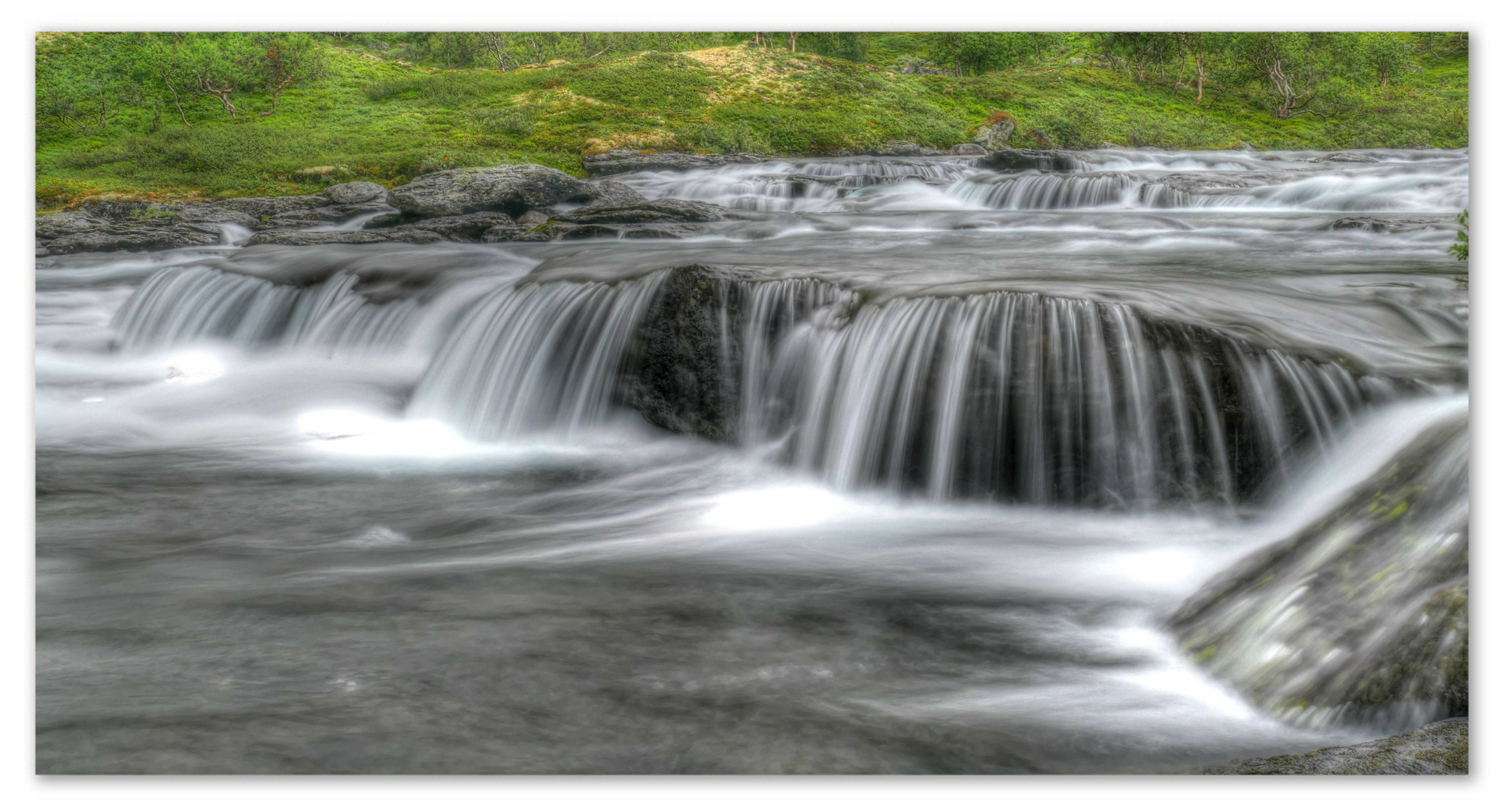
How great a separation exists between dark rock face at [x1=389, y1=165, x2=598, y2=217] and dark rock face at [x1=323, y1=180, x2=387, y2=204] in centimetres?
72

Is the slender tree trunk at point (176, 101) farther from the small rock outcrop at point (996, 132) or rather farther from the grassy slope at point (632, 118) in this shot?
the small rock outcrop at point (996, 132)

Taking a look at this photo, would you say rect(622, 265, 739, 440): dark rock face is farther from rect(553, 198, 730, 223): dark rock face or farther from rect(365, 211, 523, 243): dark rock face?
rect(365, 211, 523, 243): dark rock face

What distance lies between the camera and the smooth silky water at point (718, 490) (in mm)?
2887

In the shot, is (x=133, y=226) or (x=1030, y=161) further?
(x=1030, y=161)

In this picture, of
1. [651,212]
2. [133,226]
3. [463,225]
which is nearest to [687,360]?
[651,212]

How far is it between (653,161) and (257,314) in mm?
3565

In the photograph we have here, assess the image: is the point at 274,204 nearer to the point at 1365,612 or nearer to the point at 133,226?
the point at 133,226

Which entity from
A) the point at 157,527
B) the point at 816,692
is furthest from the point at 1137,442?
the point at 157,527

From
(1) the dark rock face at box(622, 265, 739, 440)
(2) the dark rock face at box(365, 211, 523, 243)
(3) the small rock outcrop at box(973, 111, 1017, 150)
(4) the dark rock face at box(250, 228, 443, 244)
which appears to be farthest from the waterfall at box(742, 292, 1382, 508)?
(2) the dark rock face at box(365, 211, 523, 243)

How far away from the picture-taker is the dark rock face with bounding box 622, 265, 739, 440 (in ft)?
17.8

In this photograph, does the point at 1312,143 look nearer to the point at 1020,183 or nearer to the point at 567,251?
the point at 1020,183

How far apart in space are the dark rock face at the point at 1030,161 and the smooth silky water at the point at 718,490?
135 cm

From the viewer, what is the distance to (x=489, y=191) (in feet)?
30.0

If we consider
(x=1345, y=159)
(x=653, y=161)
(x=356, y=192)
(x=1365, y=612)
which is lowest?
(x=1365, y=612)
